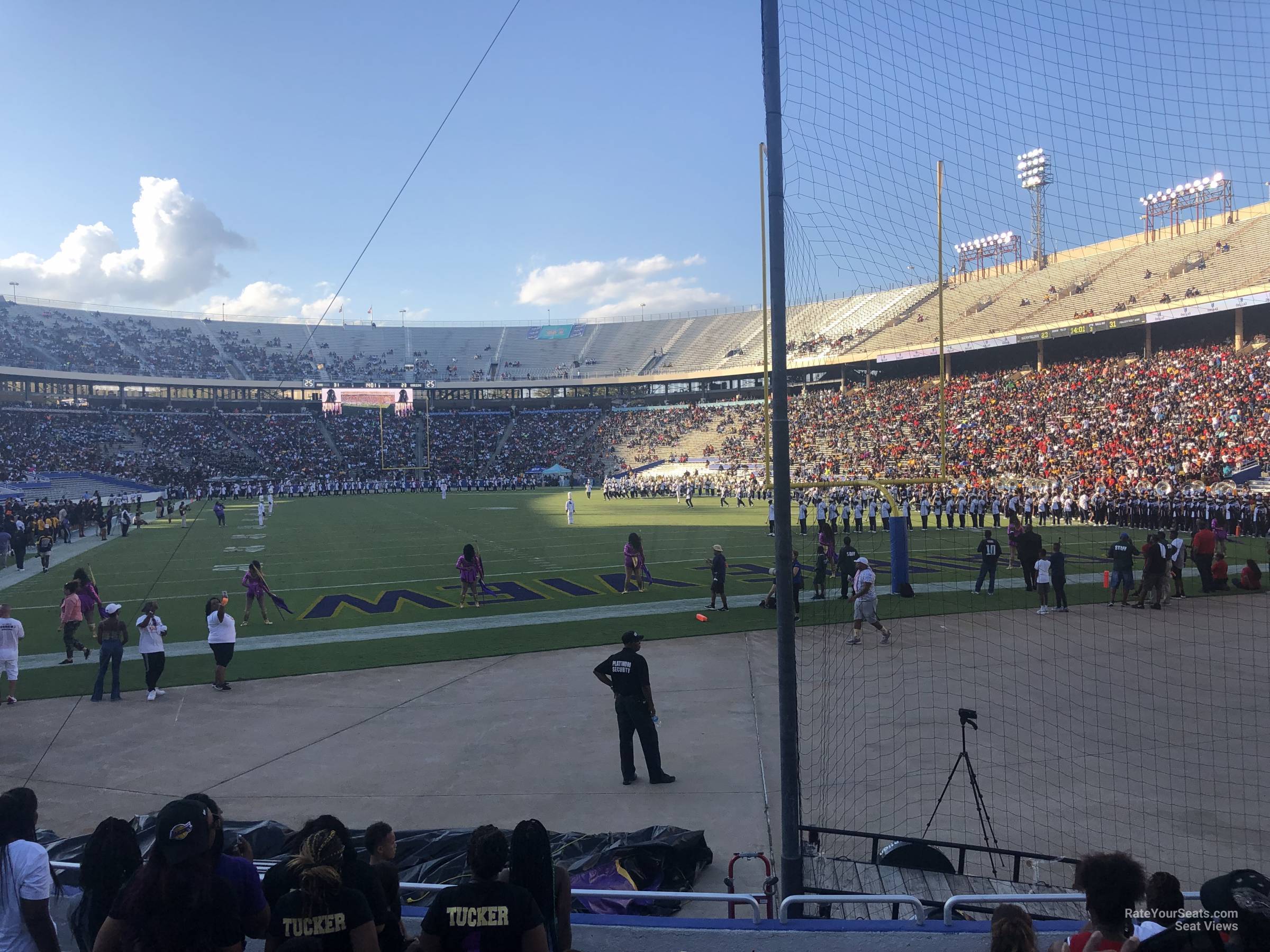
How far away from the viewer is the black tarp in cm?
552

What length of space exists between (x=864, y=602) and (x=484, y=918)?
456 inches

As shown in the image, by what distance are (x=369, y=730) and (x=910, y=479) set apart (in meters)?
6.68

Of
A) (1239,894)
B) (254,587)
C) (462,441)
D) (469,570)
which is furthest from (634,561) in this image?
(462,441)

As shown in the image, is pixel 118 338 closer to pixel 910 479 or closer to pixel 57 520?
pixel 57 520

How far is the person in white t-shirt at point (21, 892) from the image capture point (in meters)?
3.69

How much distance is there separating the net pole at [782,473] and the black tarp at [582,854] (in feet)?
3.37

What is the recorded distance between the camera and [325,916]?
3.08 meters

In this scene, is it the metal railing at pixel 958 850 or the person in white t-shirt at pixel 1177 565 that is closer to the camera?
the metal railing at pixel 958 850

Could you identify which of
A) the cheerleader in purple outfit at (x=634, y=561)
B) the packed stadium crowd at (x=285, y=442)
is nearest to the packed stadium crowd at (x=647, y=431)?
the packed stadium crowd at (x=285, y=442)

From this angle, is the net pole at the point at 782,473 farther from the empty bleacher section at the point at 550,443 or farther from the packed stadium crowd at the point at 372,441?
the empty bleacher section at the point at 550,443

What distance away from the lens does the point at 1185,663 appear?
11695 mm

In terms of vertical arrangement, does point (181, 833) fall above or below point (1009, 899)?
above

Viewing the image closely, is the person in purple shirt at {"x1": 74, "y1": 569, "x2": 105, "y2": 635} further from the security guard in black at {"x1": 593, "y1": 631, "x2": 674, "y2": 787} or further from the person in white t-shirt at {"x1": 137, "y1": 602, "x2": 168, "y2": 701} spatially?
the security guard in black at {"x1": 593, "y1": 631, "x2": 674, "y2": 787}

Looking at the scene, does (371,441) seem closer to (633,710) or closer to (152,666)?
(152,666)
